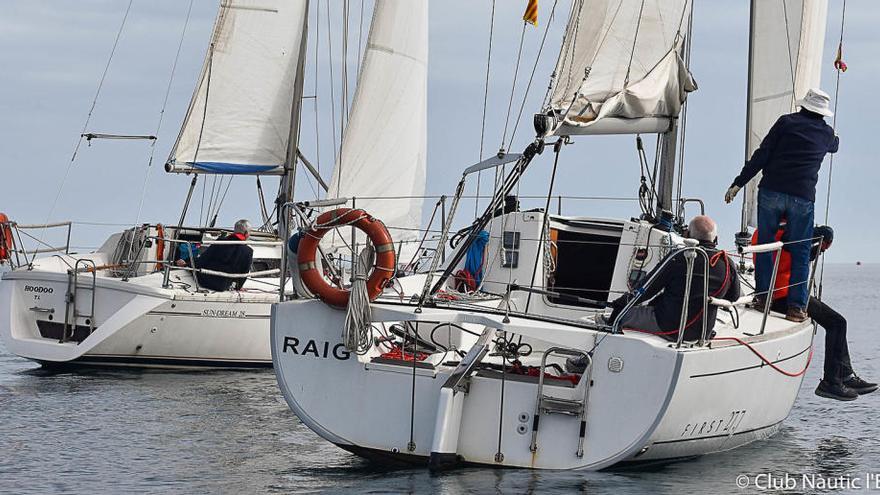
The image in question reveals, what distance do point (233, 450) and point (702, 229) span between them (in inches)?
181

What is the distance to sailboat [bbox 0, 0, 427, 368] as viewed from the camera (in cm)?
1773

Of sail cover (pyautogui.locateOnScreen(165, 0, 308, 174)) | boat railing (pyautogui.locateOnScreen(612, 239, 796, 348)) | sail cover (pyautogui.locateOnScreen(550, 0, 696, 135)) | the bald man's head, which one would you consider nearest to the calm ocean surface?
boat railing (pyautogui.locateOnScreen(612, 239, 796, 348))

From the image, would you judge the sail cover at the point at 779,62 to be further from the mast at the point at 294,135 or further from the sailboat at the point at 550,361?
the mast at the point at 294,135

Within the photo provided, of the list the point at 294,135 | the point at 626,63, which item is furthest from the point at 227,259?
the point at 626,63

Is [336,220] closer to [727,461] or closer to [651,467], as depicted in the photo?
[651,467]

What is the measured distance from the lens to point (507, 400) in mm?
9820

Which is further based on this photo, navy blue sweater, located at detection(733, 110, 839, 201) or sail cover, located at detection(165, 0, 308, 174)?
sail cover, located at detection(165, 0, 308, 174)

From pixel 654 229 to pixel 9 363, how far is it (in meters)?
11.5

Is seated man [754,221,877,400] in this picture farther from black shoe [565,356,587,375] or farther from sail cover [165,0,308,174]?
sail cover [165,0,308,174]

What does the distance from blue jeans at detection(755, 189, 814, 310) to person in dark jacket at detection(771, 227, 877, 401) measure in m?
0.20

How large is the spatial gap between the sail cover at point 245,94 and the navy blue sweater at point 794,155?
11.9 metres

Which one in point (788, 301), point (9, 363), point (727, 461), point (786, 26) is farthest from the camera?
point (9, 363)

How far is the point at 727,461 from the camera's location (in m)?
11.3

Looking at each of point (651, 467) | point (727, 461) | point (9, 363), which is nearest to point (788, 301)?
point (727, 461)
